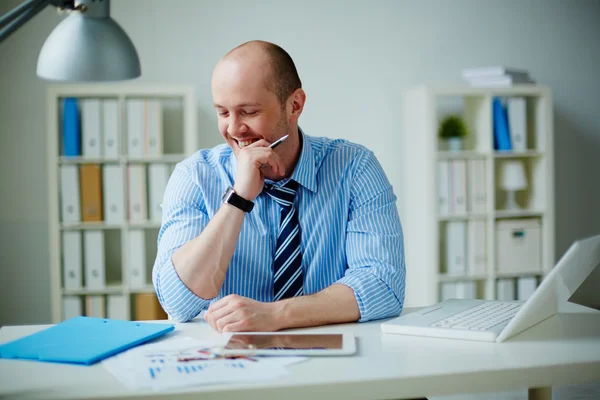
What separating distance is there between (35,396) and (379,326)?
0.71 meters

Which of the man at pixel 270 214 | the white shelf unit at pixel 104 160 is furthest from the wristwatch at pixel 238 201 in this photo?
the white shelf unit at pixel 104 160

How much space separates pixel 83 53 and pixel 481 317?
118 cm

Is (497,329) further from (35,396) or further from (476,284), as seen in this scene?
(476,284)

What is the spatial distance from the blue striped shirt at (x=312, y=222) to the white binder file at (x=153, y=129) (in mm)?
1815

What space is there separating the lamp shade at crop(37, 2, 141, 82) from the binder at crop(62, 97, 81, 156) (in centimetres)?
185

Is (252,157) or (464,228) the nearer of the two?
(252,157)

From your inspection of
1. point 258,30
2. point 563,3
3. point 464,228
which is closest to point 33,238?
point 258,30

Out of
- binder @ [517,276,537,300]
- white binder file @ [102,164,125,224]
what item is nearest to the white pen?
white binder file @ [102,164,125,224]

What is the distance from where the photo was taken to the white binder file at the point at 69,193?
3570 mm

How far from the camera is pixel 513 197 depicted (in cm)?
441

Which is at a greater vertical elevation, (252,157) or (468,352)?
(252,157)

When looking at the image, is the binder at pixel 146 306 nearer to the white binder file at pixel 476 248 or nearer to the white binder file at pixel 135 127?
the white binder file at pixel 135 127

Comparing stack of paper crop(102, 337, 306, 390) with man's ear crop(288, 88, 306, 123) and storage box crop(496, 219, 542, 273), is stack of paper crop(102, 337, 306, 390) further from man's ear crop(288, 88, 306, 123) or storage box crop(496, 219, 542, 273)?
storage box crop(496, 219, 542, 273)

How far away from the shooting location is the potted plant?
4.11m
